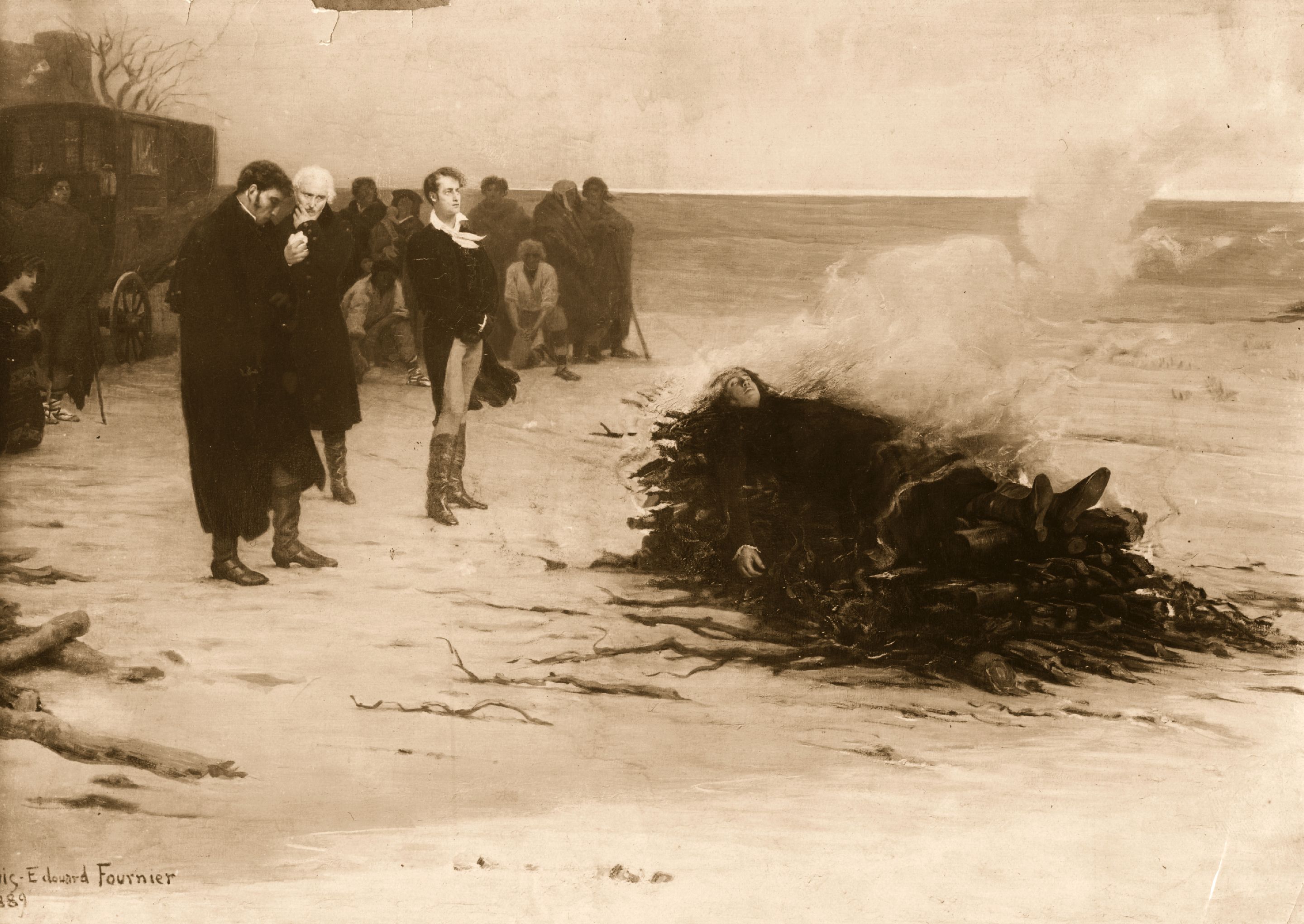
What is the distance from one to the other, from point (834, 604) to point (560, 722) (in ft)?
3.31

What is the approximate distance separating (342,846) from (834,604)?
1836 millimetres

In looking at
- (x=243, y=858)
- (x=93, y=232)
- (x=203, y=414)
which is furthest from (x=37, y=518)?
(x=243, y=858)

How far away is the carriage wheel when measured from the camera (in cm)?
342

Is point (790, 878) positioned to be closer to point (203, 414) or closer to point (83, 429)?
point (203, 414)

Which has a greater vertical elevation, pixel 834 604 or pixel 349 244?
pixel 349 244

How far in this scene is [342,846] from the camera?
3.33m

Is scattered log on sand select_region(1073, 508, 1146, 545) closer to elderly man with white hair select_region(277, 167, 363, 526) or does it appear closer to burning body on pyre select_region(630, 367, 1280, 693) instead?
burning body on pyre select_region(630, 367, 1280, 693)

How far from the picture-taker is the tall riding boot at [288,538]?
3410 millimetres

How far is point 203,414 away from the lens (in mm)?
3410

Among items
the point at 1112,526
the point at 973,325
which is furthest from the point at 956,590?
the point at 973,325

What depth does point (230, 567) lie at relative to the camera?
340cm

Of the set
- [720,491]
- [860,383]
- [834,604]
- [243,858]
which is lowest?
[243,858]
